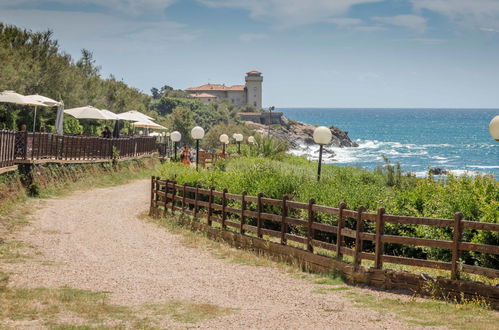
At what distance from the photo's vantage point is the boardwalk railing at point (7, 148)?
66.6ft

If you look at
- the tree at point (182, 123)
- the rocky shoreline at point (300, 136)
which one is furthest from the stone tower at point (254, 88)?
the tree at point (182, 123)

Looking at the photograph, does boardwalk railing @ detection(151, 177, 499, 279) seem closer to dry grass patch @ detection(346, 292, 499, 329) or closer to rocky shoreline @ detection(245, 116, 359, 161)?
dry grass patch @ detection(346, 292, 499, 329)

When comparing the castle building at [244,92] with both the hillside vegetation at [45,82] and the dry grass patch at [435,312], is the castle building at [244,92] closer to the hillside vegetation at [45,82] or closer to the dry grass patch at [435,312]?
the hillside vegetation at [45,82]

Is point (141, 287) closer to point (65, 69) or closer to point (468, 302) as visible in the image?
point (468, 302)

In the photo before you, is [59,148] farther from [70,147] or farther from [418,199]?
[418,199]

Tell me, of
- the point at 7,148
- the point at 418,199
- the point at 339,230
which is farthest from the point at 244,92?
the point at 339,230

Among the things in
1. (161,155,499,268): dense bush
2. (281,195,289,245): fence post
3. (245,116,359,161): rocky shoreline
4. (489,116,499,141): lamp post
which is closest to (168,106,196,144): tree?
(245,116,359,161): rocky shoreline

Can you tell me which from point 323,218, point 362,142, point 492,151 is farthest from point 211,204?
point 362,142

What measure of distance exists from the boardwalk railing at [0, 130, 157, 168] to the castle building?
155m

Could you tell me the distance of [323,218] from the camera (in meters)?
14.3

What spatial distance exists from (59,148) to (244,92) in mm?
169131

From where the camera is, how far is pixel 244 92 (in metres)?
194

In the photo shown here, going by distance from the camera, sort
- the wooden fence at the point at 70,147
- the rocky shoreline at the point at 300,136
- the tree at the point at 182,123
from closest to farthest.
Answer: the wooden fence at the point at 70,147
the tree at the point at 182,123
the rocky shoreline at the point at 300,136

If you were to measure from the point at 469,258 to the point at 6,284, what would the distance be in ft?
26.8
